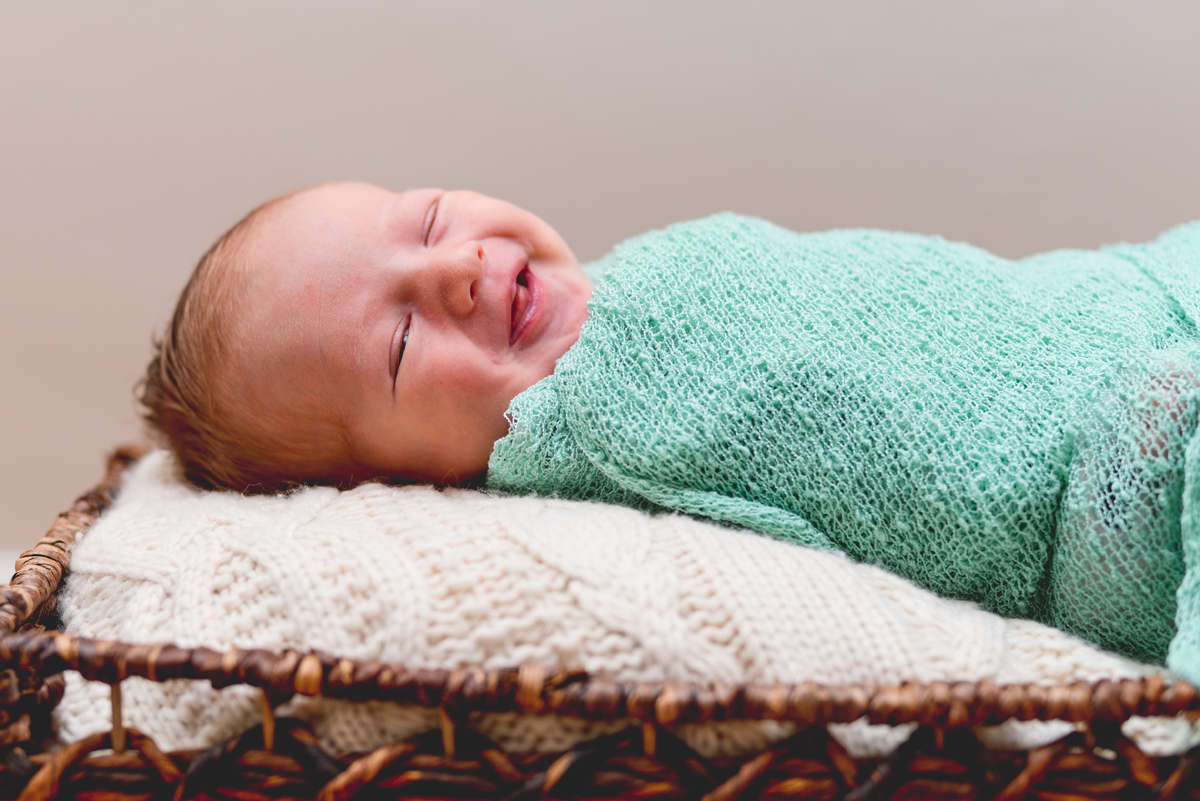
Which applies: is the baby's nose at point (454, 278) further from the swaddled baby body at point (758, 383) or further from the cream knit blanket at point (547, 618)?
the cream knit blanket at point (547, 618)

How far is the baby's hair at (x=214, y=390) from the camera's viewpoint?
85cm

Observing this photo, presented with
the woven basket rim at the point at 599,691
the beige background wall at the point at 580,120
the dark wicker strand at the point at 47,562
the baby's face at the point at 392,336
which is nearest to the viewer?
the woven basket rim at the point at 599,691

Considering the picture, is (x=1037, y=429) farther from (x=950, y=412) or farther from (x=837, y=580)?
(x=837, y=580)

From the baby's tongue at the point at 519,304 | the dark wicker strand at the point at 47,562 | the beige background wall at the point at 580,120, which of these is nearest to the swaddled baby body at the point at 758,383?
the baby's tongue at the point at 519,304

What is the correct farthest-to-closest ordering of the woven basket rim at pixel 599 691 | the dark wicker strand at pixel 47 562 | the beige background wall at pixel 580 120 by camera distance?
the beige background wall at pixel 580 120 < the dark wicker strand at pixel 47 562 < the woven basket rim at pixel 599 691

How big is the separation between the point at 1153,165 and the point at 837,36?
0.54 metres

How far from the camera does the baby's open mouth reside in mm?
845

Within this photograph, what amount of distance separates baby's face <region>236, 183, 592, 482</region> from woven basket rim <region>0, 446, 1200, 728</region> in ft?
1.23

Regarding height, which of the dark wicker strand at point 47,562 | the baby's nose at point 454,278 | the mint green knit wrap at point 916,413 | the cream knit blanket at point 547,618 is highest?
the baby's nose at point 454,278

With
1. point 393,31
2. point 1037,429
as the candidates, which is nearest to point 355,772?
point 1037,429

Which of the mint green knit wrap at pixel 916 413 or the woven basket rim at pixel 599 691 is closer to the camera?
the woven basket rim at pixel 599 691

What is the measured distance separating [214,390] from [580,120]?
74 centimetres

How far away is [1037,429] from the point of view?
0.65 metres

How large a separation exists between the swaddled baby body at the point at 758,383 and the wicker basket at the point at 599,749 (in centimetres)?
12
